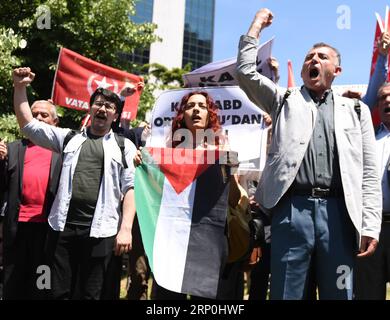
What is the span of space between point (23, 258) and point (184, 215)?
1526 mm

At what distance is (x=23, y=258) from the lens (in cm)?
402

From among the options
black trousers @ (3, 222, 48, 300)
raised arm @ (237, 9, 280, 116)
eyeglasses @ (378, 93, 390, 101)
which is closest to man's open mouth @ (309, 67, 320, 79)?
raised arm @ (237, 9, 280, 116)

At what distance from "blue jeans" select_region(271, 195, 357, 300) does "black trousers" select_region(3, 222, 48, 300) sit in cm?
216

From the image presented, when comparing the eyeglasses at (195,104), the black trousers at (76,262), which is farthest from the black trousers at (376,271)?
the black trousers at (76,262)

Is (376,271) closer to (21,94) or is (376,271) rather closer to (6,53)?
(21,94)

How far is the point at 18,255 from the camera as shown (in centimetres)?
402

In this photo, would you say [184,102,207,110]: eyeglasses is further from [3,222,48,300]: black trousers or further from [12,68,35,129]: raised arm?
[3,222,48,300]: black trousers

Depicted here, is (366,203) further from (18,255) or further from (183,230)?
(18,255)

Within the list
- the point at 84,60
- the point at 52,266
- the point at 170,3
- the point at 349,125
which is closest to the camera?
the point at 349,125

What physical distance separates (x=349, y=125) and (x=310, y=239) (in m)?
0.68

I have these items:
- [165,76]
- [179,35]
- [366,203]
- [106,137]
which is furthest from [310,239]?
[179,35]

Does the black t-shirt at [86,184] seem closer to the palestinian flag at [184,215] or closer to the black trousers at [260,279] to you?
the palestinian flag at [184,215]

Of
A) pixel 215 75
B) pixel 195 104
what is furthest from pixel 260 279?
pixel 215 75

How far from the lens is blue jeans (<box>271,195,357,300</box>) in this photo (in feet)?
8.54
